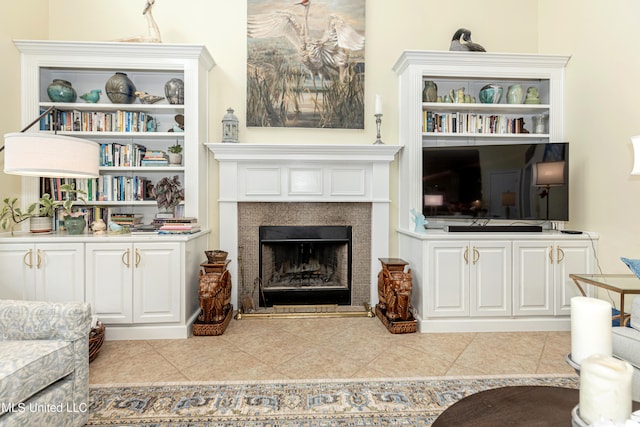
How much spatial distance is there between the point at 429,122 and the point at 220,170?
2.18 metres

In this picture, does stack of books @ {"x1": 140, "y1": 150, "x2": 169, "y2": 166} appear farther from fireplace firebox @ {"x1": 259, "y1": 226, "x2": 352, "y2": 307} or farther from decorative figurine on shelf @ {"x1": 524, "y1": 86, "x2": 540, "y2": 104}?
decorative figurine on shelf @ {"x1": 524, "y1": 86, "x2": 540, "y2": 104}

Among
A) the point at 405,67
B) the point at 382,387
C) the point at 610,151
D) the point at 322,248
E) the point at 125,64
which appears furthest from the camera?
the point at 322,248

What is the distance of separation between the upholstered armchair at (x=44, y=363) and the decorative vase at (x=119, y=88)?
7.05ft

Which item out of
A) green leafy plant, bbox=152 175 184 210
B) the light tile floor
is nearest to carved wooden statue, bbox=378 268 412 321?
the light tile floor

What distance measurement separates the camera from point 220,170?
3398 mm

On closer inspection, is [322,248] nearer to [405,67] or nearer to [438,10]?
[405,67]

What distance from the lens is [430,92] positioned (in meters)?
3.40

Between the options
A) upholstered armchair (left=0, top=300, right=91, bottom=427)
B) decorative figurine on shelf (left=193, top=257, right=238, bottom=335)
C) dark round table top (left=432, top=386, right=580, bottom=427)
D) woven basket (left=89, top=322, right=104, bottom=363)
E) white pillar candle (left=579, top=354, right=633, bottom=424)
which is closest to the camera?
white pillar candle (left=579, top=354, right=633, bottom=424)

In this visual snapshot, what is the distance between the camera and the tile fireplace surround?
11.0ft

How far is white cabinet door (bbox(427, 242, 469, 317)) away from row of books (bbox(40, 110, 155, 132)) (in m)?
2.97

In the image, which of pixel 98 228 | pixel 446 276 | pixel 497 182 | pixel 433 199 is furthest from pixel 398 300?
pixel 98 228

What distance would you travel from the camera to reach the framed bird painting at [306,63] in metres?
Answer: 3.48

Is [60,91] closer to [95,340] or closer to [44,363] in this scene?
[95,340]

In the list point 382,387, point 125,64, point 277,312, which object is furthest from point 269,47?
point 382,387
